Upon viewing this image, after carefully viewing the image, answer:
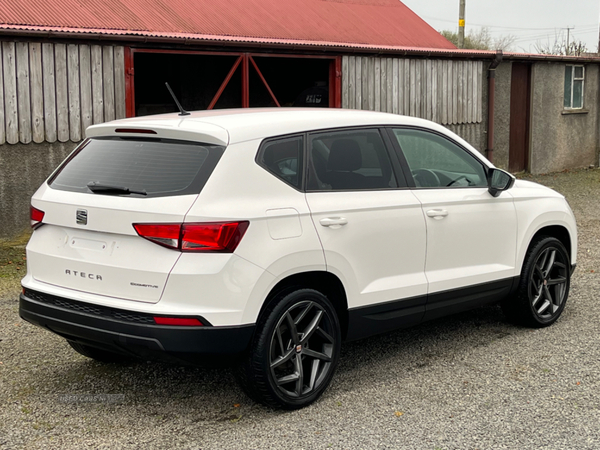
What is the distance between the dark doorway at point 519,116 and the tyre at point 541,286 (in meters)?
12.8

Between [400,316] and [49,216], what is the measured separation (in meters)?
2.23

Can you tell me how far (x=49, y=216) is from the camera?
14.8ft

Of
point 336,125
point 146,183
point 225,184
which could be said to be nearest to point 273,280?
point 225,184

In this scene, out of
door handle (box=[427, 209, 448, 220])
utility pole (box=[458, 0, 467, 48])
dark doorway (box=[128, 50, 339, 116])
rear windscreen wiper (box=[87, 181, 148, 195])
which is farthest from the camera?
utility pole (box=[458, 0, 467, 48])

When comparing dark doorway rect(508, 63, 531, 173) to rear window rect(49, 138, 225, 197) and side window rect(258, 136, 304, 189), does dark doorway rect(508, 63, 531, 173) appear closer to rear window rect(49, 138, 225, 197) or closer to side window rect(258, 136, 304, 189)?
side window rect(258, 136, 304, 189)

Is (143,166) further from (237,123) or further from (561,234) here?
(561,234)

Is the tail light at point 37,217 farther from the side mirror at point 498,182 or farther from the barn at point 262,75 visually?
the barn at point 262,75

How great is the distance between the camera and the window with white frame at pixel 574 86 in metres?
20.3

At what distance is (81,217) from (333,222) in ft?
4.66

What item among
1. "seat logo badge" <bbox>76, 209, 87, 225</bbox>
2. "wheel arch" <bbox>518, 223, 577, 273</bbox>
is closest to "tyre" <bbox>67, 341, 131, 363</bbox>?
"seat logo badge" <bbox>76, 209, 87, 225</bbox>

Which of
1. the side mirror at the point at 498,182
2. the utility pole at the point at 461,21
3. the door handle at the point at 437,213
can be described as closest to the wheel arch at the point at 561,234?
the side mirror at the point at 498,182

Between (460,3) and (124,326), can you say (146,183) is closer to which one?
(124,326)

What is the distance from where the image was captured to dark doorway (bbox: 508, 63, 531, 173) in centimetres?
1869

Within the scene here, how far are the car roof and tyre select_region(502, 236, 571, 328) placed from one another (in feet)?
5.68
